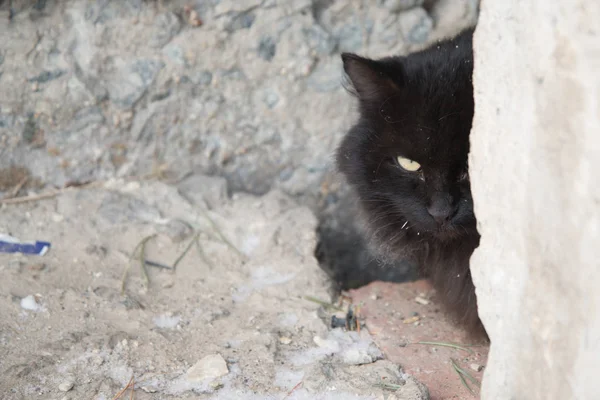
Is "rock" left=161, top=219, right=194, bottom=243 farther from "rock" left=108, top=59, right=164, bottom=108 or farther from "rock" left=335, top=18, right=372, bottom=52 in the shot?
"rock" left=335, top=18, right=372, bottom=52

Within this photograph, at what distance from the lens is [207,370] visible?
84.7 inches

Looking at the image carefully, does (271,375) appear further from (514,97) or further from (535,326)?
(514,97)

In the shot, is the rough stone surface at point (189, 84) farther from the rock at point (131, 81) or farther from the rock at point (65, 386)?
the rock at point (65, 386)

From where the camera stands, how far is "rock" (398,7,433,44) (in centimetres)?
330

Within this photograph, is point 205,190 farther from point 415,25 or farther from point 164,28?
point 415,25

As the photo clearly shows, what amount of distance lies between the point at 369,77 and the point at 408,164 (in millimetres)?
364

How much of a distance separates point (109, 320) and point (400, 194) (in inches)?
50.3

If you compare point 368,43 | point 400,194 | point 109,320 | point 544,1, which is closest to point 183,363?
point 109,320

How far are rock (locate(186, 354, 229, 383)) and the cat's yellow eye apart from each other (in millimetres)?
972

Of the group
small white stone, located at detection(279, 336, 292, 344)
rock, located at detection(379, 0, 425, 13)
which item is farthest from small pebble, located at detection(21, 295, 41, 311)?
rock, located at detection(379, 0, 425, 13)

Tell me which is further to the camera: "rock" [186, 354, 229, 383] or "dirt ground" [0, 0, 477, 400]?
"dirt ground" [0, 0, 477, 400]

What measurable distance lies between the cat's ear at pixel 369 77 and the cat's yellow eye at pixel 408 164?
25 cm

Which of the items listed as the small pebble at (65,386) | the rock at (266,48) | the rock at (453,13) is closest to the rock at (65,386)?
the small pebble at (65,386)

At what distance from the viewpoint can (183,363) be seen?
2.23 m
